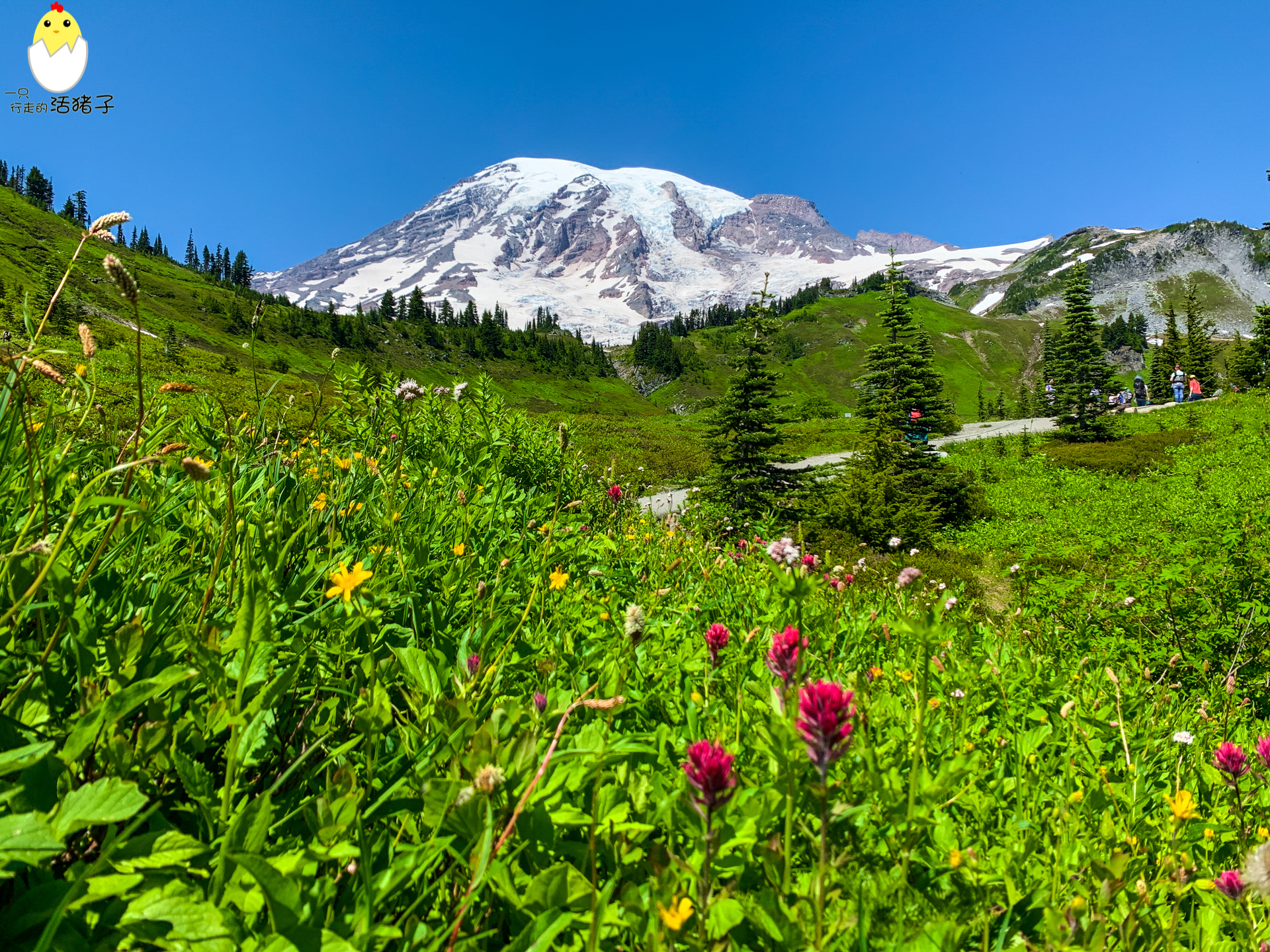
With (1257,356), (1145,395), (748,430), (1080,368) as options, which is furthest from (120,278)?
(1257,356)

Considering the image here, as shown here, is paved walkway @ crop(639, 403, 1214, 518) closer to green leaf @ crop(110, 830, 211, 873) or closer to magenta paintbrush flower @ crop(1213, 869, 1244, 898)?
magenta paintbrush flower @ crop(1213, 869, 1244, 898)

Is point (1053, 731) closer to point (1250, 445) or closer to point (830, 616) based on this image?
point (830, 616)

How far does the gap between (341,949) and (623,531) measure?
14.7ft

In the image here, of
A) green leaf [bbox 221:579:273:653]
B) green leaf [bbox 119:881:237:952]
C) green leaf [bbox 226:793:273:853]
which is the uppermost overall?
green leaf [bbox 221:579:273:653]

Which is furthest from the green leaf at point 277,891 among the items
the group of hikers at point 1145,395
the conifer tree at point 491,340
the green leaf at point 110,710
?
the conifer tree at point 491,340

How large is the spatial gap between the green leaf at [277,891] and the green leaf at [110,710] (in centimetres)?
32

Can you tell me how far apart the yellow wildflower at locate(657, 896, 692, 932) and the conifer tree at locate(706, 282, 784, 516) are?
39.8 feet

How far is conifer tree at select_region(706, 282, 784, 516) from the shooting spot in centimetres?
1292

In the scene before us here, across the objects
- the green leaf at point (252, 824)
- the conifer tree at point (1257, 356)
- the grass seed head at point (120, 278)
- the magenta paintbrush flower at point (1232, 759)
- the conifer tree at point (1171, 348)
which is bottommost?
the magenta paintbrush flower at point (1232, 759)

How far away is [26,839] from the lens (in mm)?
694

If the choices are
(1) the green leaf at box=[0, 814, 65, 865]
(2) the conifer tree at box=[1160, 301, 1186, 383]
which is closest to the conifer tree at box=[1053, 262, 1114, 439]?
(1) the green leaf at box=[0, 814, 65, 865]

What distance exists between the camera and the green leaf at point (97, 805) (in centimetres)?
74

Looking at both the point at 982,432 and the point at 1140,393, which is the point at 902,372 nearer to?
the point at 982,432

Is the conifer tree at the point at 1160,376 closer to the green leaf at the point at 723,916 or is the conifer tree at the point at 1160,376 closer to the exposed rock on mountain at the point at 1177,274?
the green leaf at the point at 723,916
